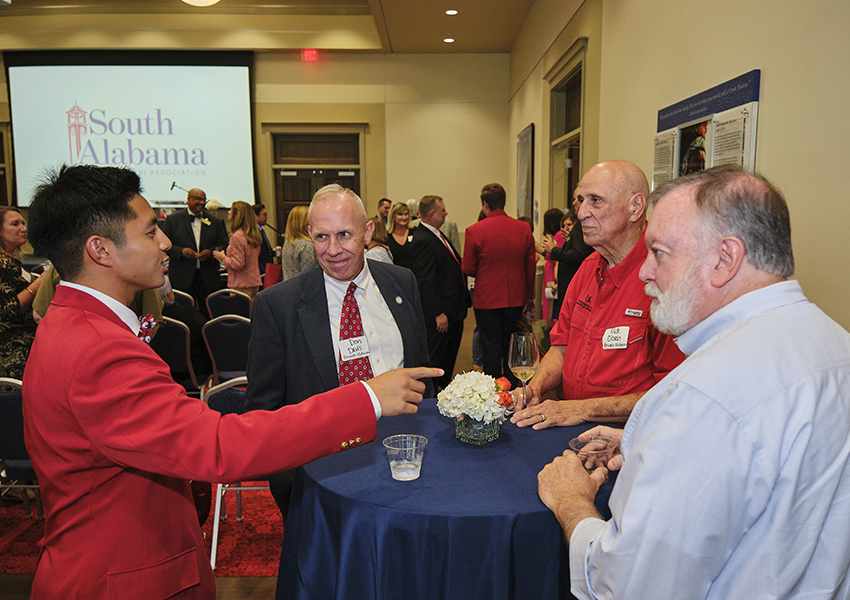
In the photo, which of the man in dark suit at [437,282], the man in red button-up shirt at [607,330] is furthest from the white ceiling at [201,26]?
the man in red button-up shirt at [607,330]

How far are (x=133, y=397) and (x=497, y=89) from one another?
9421 mm

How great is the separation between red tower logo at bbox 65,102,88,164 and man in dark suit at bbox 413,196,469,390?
7325 millimetres

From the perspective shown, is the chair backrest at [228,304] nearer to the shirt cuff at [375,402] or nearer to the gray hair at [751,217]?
the shirt cuff at [375,402]

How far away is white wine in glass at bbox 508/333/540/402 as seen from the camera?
179 cm

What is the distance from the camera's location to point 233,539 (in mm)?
2830

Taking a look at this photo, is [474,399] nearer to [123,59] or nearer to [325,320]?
[325,320]

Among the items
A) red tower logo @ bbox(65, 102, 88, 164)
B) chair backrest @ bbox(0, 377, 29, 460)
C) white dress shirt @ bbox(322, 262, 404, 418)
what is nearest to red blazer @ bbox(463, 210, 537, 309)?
white dress shirt @ bbox(322, 262, 404, 418)

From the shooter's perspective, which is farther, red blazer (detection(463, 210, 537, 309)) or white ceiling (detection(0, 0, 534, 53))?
white ceiling (detection(0, 0, 534, 53))

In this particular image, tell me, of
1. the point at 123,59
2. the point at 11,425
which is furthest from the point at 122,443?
the point at 123,59

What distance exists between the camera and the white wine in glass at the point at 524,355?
1.79 m

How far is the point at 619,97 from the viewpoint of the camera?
4.34 meters

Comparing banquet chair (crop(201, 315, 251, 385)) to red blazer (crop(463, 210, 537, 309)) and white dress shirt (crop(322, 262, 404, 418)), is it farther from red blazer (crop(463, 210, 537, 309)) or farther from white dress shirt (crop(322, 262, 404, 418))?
red blazer (crop(463, 210, 537, 309))

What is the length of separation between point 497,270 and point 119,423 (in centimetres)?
414

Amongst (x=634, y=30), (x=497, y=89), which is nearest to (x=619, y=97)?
(x=634, y=30)
